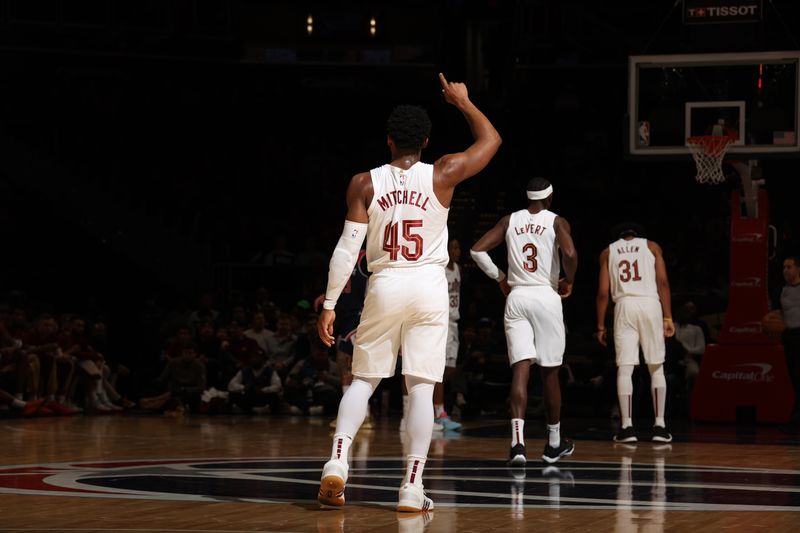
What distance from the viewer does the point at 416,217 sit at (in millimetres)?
6246

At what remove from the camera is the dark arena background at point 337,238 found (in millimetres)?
7172

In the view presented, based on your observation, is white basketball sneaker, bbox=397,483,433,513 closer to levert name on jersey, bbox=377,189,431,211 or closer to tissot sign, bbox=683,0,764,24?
levert name on jersey, bbox=377,189,431,211

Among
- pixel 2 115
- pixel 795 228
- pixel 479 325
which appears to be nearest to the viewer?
pixel 479 325

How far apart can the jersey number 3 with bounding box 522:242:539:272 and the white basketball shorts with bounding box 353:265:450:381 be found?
8.93 feet

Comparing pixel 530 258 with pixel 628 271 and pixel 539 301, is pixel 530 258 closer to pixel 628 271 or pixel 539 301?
pixel 539 301

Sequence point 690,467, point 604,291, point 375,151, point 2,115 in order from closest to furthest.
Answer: point 690,467 → point 604,291 → point 2,115 → point 375,151

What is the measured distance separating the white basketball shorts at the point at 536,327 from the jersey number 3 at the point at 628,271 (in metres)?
2.36

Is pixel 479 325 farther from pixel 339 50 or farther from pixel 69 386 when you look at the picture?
pixel 339 50

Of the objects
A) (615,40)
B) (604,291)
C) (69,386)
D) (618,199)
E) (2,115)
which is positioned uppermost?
(615,40)

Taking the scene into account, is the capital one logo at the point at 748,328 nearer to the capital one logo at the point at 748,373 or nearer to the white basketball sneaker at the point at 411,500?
the capital one logo at the point at 748,373

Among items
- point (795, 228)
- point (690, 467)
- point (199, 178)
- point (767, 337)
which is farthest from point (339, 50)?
point (690, 467)

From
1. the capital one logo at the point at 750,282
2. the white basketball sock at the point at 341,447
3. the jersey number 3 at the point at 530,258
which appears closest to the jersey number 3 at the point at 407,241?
the white basketball sock at the point at 341,447

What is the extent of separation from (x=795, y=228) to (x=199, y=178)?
37.5ft

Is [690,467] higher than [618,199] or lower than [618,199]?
lower
